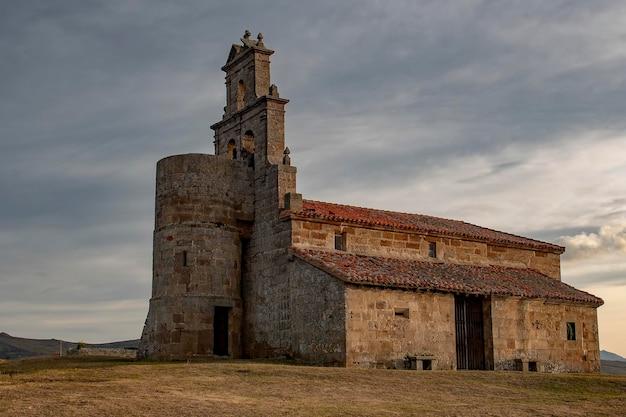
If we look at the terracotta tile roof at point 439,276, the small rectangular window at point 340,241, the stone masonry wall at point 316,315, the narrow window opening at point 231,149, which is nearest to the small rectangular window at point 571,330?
the terracotta tile roof at point 439,276

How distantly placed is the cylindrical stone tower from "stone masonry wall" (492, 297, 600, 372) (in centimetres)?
973

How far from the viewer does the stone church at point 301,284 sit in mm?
26719

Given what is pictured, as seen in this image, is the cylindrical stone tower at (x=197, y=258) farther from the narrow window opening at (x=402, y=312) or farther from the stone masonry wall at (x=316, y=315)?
the narrow window opening at (x=402, y=312)

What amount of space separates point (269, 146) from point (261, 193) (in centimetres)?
180

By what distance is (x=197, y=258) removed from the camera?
2919cm

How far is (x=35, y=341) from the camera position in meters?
70.1

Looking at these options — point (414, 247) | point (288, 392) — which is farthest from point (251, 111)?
point (288, 392)

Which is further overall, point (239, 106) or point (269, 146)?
point (239, 106)

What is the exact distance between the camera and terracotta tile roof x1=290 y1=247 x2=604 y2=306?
2670 cm

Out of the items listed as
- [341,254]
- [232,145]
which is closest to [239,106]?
[232,145]

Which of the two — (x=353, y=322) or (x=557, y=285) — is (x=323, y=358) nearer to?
(x=353, y=322)

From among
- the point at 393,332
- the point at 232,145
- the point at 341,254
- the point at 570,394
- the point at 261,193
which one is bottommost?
the point at 570,394

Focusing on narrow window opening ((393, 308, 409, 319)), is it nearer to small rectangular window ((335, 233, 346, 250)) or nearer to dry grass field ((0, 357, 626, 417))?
dry grass field ((0, 357, 626, 417))

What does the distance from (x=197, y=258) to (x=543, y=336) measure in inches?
533
